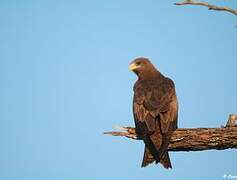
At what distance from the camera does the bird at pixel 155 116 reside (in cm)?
895

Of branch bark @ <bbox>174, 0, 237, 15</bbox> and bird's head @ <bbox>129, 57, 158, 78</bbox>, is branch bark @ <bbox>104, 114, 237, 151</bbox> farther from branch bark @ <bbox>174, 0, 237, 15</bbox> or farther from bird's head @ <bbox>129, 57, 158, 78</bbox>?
bird's head @ <bbox>129, 57, 158, 78</bbox>

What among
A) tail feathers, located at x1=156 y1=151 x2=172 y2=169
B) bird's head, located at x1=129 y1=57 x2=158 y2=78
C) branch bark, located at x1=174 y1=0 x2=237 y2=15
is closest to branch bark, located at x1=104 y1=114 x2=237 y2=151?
tail feathers, located at x1=156 y1=151 x2=172 y2=169

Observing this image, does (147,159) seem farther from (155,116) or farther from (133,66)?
(133,66)

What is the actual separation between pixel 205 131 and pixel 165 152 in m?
0.89

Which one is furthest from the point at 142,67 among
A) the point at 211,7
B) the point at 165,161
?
the point at 211,7

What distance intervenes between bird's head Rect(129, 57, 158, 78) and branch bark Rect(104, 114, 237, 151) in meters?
3.65

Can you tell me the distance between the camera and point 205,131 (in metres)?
8.76

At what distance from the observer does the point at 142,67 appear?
1277 centimetres

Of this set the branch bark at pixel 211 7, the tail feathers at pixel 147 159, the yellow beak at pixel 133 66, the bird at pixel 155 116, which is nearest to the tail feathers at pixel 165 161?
the bird at pixel 155 116

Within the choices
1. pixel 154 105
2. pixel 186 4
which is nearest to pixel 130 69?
pixel 154 105

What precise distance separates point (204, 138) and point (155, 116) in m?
1.19

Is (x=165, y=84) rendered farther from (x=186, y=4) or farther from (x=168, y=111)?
(x=186, y=4)

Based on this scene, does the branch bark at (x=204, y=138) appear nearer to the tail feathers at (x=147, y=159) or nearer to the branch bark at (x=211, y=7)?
the tail feathers at (x=147, y=159)

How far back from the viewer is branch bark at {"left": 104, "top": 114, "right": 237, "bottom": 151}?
865cm
